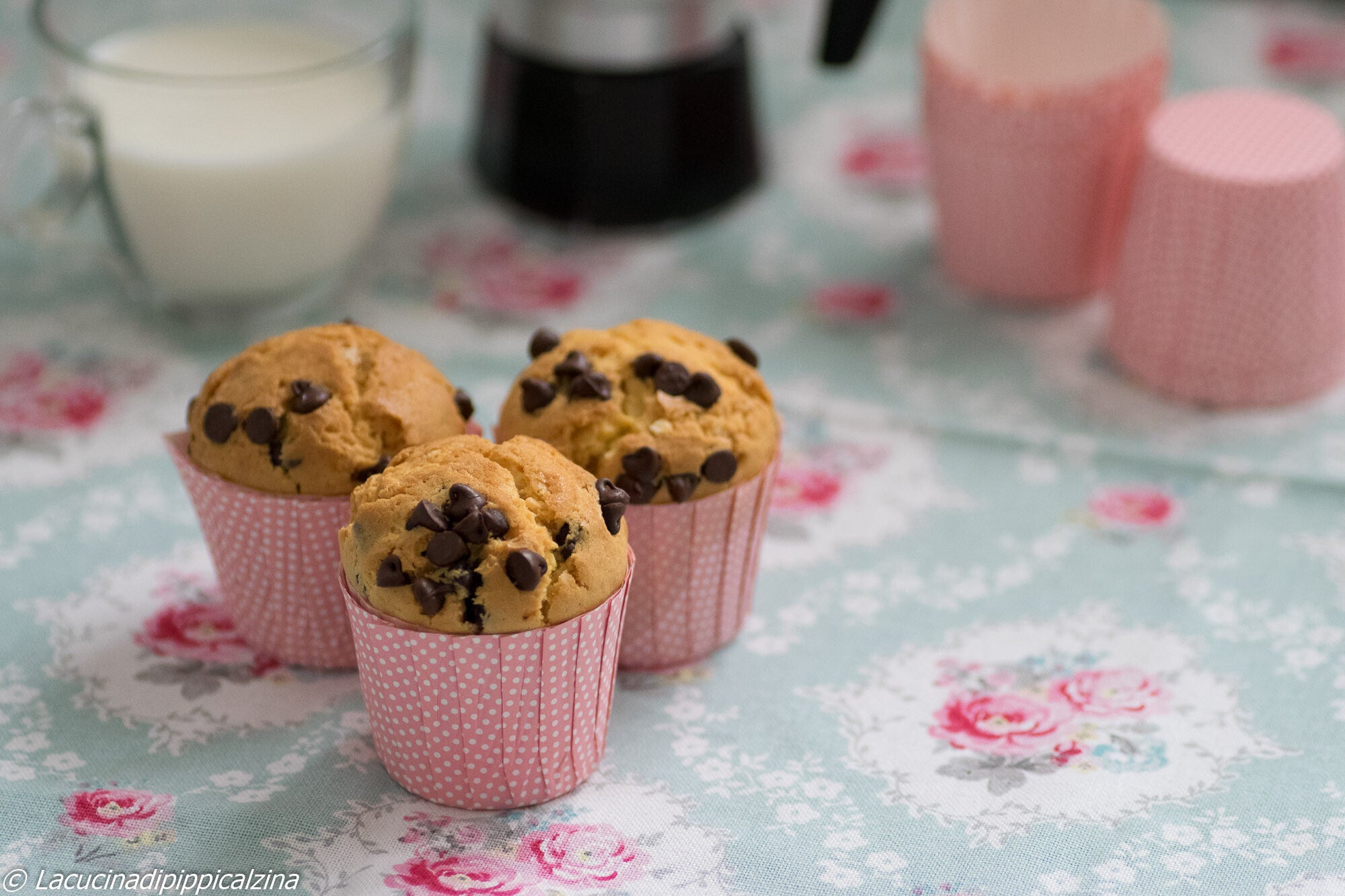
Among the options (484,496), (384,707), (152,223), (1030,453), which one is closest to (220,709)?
(384,707)

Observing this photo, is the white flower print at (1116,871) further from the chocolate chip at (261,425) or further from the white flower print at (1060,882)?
the chocolate chip at (261,425)

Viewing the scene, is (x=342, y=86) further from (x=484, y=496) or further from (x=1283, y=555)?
(x=1283, y=555)

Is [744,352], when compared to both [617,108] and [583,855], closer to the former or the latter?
[583,855]

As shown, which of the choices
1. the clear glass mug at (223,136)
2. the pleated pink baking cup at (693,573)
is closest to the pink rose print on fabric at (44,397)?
the clear glass mug at (223,136)

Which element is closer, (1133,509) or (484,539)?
(484,539)

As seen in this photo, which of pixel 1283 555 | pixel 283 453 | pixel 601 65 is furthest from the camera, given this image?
pixel 601 65

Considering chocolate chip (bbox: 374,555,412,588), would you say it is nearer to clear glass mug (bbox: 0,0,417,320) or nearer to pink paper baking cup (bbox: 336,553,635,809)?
pink paper baking cup (bbox: 336,553,635,809)

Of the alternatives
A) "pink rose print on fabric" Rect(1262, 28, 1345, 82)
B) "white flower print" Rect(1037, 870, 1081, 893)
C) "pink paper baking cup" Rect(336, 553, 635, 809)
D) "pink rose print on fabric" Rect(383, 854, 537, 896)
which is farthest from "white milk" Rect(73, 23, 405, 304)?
"pink rose print on fabric" Rect(1262, 28, 1345, 82)

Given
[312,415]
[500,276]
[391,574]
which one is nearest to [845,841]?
[391,574]
